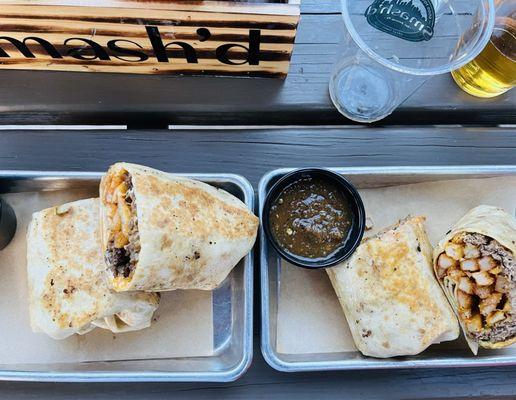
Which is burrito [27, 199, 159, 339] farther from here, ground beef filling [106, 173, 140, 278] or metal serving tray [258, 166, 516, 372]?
metal serving tray [258, 166, 516, 372]

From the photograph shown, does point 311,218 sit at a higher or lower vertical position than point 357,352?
higher

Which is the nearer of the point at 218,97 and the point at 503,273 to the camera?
the point at 503,273

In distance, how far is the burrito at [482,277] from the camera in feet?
4.19

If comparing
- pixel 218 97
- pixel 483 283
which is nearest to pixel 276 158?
pixel 218 97

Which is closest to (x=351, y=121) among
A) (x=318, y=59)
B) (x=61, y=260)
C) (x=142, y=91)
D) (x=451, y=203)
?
(x=318, y=59)

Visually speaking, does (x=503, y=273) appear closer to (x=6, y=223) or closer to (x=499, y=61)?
(x=499, y=61)

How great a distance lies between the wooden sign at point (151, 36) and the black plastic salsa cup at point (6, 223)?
1.22ft

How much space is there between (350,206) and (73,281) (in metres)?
0.63

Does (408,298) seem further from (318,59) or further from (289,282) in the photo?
(318,59)

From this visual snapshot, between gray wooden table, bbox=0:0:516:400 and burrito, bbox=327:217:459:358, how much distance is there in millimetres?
178

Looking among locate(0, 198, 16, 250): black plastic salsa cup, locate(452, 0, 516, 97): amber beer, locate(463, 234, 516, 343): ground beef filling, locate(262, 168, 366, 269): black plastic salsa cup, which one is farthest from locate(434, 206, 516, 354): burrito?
locate(0, 198, 16, 250): black plastic salsa cup

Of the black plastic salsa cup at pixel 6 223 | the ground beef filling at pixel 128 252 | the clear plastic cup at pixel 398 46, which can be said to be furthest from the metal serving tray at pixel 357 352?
the black plastic salsa cup at pixel 6 223

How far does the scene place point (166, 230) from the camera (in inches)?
45.6

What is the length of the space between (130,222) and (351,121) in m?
0.65
